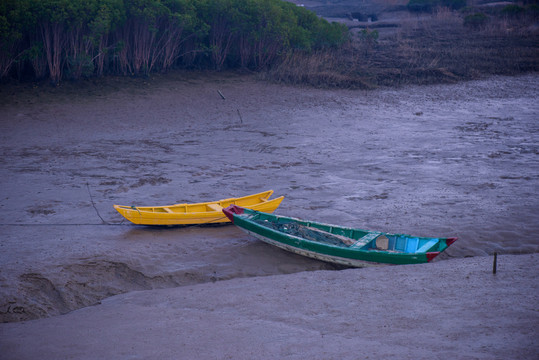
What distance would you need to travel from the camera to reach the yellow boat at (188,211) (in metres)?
8.45

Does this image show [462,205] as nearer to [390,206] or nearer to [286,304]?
[390,206]

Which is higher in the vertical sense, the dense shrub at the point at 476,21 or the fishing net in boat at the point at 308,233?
the dense shrub at the point at 476,21

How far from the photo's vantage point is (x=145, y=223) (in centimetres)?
855

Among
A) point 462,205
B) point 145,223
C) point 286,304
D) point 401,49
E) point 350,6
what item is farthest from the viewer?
point 350,6

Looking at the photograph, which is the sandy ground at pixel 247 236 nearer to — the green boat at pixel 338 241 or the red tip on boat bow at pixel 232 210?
the green boat at pixel 338 241

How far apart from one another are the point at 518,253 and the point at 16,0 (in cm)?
1461

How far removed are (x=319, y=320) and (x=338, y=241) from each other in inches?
93.9

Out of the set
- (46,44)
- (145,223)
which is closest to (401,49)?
(46,44)

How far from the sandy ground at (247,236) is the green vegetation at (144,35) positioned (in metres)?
0.90

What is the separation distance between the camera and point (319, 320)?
5.60 m

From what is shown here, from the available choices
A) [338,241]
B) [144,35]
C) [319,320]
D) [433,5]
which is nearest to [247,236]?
[338,241]

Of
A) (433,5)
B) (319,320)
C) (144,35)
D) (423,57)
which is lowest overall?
(319,320)

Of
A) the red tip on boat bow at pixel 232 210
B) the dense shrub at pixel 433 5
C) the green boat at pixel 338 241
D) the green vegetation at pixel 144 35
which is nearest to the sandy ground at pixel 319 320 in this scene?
the green boat at pixel 338 241

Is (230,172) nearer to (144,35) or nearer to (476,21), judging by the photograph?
(144,35)
